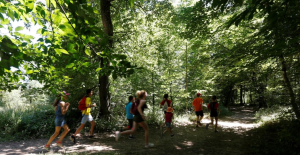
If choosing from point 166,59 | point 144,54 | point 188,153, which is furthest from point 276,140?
point 166,59

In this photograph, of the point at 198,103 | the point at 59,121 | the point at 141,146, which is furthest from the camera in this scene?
the point at 198,103

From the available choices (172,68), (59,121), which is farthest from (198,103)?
(59,121)

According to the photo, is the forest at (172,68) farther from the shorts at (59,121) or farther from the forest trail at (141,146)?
the shorts at (59,121)

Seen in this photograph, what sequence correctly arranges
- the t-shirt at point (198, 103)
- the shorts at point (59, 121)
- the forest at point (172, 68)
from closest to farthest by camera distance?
the forest at point (172, 68), the shorts at point (59, 121), the t-shirt at point (198, 103)

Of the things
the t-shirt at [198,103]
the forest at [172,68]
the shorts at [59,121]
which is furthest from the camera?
the t-shirt at [198,103]

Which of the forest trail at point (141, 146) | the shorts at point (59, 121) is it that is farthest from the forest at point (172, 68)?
the shorts at point (59, 121)

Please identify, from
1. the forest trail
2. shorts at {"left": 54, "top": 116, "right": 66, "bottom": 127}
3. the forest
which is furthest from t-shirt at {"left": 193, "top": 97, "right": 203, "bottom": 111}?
shorts at {"left": 54, "top": 116, "right": 66, "bottom": 127}

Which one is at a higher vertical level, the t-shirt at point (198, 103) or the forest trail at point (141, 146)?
the t-shirt at point (198, 103)

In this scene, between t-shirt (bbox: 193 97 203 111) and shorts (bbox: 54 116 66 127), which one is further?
t-shirt (bbox: 193 97 203 111)

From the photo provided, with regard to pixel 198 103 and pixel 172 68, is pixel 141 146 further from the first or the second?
pixel 172 68

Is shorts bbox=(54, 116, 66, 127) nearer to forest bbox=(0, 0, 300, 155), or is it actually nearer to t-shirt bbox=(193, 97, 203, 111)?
forest bbox=(0, 0, 300, 155)

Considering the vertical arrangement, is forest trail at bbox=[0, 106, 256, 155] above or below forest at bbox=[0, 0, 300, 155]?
below

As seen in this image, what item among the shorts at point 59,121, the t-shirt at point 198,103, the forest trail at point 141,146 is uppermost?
the t-shirt at point 198,103

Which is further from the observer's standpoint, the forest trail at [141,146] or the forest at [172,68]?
the forest trail at [141,146]
